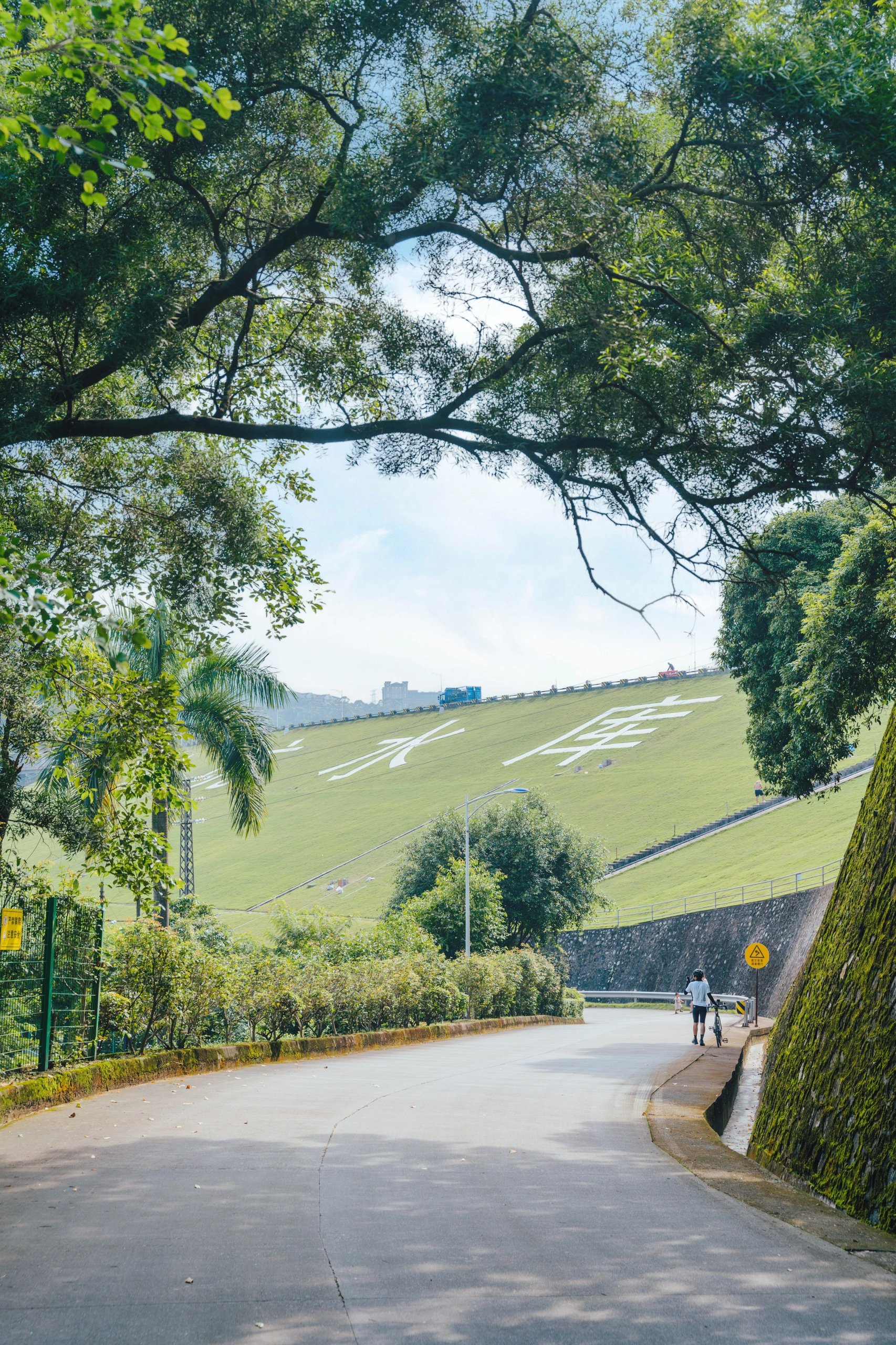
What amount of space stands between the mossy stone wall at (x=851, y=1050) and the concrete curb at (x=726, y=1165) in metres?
0.21

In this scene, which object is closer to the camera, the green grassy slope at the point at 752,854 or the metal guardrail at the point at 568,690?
the green grassy slope at the point at 752,854

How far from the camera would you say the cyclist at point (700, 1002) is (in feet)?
86.5

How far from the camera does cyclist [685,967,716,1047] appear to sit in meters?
26.4

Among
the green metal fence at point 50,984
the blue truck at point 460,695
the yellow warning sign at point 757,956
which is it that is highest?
the blue truck at point 460,695

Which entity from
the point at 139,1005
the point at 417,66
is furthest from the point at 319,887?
the point at 417,66

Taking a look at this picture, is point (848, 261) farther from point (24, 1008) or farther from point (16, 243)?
point (24, 1008)

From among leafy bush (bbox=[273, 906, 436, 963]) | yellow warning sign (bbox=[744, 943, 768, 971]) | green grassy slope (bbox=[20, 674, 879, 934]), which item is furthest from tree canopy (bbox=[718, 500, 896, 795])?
green grassy slope (bbox=[20, 674, 879, 934])

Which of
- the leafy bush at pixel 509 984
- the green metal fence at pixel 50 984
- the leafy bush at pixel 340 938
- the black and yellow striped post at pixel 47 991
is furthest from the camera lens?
the leafy bush at pixel 340 938

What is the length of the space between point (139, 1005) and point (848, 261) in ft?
36.6

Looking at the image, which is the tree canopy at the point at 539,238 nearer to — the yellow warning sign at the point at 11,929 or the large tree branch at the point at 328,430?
the large tree branch at the point at 328,430

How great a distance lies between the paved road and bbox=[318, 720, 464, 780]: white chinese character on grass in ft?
341

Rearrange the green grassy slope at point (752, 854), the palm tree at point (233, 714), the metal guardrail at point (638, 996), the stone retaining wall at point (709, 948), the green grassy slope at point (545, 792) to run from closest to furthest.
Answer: the palm tree at point (233, 714) → the stone retaining wall at point (709, 948) → the metal guardrail at point (638, 996) → the green grassy slope at point (752, 854) → the green grassy slope at point (545, 792)

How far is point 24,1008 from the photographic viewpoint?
10375 millimetres

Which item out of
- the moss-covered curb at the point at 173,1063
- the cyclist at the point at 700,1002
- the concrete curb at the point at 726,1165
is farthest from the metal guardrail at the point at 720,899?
the concrete curb at the point at 726,1165
